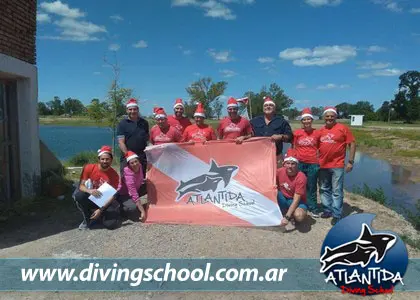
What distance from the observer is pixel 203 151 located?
22.9 feet

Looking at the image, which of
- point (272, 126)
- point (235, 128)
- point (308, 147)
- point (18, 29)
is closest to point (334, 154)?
point (308, 147)

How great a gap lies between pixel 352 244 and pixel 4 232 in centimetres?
569

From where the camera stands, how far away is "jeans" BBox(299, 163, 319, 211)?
7000mm

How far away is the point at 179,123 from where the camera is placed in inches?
304

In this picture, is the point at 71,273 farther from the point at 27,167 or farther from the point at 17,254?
the point at 27,167

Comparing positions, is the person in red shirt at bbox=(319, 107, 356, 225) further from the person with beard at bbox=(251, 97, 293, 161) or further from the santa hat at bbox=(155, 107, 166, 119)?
the santa hat at bbox=(155, 107, 166, 119)

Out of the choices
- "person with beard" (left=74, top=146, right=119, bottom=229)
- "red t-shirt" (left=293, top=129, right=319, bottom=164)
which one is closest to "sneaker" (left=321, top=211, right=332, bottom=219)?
"red t-shirt" (left=293, top=129, right=319, bottom=164)

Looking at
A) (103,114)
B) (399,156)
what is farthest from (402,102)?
(103,114)

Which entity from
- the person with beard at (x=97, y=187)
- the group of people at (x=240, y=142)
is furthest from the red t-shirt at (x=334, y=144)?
the person with beard at (x=97, y=187)

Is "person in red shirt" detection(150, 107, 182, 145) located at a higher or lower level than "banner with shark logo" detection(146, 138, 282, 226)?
higher

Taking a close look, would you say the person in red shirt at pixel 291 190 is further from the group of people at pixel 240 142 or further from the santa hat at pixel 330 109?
the santa hat at pixel 330 109

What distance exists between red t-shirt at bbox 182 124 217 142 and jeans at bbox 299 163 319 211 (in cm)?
181

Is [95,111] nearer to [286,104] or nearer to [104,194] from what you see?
[104,194]

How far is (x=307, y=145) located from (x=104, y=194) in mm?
3716
